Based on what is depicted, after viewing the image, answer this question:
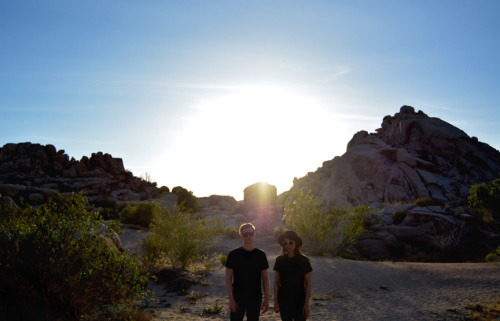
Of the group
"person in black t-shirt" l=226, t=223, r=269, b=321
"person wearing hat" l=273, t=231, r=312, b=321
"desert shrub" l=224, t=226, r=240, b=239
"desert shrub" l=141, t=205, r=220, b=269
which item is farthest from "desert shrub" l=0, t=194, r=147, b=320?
"desert shrub" l=224, t=226, r=240, b=239

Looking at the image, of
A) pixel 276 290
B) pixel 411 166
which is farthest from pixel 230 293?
pixel 411 166

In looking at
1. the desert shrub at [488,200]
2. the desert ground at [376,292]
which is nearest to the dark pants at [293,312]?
the desert ground at [376,292]

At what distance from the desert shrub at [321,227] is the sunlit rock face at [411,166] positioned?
3306 cm

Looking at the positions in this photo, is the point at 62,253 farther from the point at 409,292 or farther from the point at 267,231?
the point at 267,231

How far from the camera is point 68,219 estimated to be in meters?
7.02

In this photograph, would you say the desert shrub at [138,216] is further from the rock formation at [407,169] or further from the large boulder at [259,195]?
the large boulder at [259,195]

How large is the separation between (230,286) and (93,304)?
363 centimetres

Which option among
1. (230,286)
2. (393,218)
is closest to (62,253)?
(230,286)

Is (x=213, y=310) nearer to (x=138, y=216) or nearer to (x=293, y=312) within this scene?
(x=293, y=312)

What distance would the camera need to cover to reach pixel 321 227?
18547 mm

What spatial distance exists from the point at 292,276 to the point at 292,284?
0.11 m

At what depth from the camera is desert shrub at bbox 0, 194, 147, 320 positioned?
5.90 metres

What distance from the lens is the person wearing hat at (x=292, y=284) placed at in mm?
4953

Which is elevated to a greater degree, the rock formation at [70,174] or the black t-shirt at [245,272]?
the rock formation at [70,174]
